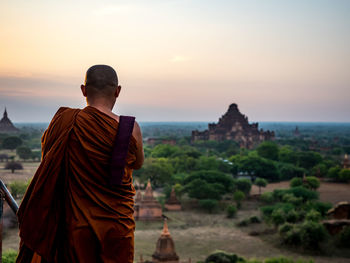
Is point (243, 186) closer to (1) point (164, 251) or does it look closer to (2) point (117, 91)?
(1) point (164, 251)

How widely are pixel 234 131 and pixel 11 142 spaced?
77.0 meters

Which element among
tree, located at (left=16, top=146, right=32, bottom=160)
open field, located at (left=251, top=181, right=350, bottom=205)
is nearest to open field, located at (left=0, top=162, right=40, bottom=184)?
tree, located at (left=16, top=146, right=32, bottom=160)

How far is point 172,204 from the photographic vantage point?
114 feet

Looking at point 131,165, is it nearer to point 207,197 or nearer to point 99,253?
point 99,253

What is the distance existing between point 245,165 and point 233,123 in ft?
147

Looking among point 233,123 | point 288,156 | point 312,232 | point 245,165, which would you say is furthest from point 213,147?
point 312,232

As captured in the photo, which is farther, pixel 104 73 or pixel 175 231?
pixel 175 231

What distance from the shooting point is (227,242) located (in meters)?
26.7

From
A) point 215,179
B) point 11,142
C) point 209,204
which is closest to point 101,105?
point 11,142

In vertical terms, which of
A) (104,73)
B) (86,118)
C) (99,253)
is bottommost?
(99,253)

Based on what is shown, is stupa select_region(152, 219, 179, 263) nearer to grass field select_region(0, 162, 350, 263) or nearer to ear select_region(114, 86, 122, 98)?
grass field select_region(0, 162, 350, 263)

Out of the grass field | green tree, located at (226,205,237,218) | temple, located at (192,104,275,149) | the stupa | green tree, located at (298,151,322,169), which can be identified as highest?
temple, located at (192,104,275,149)

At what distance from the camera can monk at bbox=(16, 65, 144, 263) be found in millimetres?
2787

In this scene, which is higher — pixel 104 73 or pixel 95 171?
pixel 104 73
